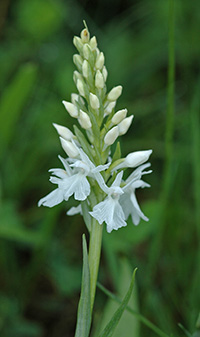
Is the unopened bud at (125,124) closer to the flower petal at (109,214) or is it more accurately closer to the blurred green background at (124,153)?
the flower petal at (109,214)

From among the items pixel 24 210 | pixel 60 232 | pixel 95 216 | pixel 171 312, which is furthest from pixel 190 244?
pixel 95 216

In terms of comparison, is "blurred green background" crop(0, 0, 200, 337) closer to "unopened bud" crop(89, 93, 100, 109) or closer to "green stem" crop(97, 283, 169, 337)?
"green stem" crop(97, 283, 169, 337)

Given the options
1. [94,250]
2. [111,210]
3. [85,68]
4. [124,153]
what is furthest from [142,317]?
[124,153]

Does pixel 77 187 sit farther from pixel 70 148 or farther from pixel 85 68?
pixel 85 68

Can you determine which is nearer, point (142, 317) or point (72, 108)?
point (72, 108)

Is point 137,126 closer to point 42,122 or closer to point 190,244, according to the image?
point 42,122

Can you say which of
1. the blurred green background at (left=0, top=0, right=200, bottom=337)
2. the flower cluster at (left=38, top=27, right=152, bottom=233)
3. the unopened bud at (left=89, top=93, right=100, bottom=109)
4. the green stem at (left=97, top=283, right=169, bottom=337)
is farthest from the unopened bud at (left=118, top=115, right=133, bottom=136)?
the blurred green background at (left=0, top=0, right=200, bottom=337)
